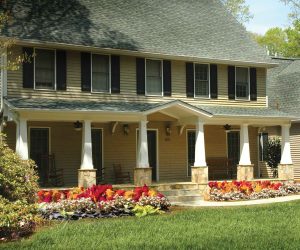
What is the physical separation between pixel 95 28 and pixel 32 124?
482 centimetres

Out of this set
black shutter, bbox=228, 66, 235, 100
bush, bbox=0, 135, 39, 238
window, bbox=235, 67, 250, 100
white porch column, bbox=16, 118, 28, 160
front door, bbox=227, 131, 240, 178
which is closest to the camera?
bush, bbox=0, 135, 39, 238

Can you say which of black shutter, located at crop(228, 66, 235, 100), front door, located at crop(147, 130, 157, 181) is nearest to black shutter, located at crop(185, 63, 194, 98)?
black shutter, located at crop(228, 66, 235, 100)

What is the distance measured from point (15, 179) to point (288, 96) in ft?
63.6

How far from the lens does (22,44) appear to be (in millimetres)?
19438

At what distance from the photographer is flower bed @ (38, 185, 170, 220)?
13.9 meters

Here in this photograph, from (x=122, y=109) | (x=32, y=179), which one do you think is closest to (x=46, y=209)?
(x=32, y=179)

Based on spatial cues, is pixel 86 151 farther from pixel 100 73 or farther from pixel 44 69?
pixel 100 73

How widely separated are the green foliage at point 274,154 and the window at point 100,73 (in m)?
9.87

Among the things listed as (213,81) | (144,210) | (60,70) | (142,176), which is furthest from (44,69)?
(144,210)

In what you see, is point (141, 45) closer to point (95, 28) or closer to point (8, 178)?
point (95, 28)

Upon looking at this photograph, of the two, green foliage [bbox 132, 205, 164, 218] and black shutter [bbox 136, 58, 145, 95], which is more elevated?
black shutter [bbox 136, 58, 145, 95]

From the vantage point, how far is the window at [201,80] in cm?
2347

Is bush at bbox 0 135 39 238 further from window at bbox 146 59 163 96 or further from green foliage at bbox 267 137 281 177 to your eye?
green foliage at bbox 267 137 281 177

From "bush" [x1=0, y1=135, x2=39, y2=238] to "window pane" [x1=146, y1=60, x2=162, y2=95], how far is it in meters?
9.89
